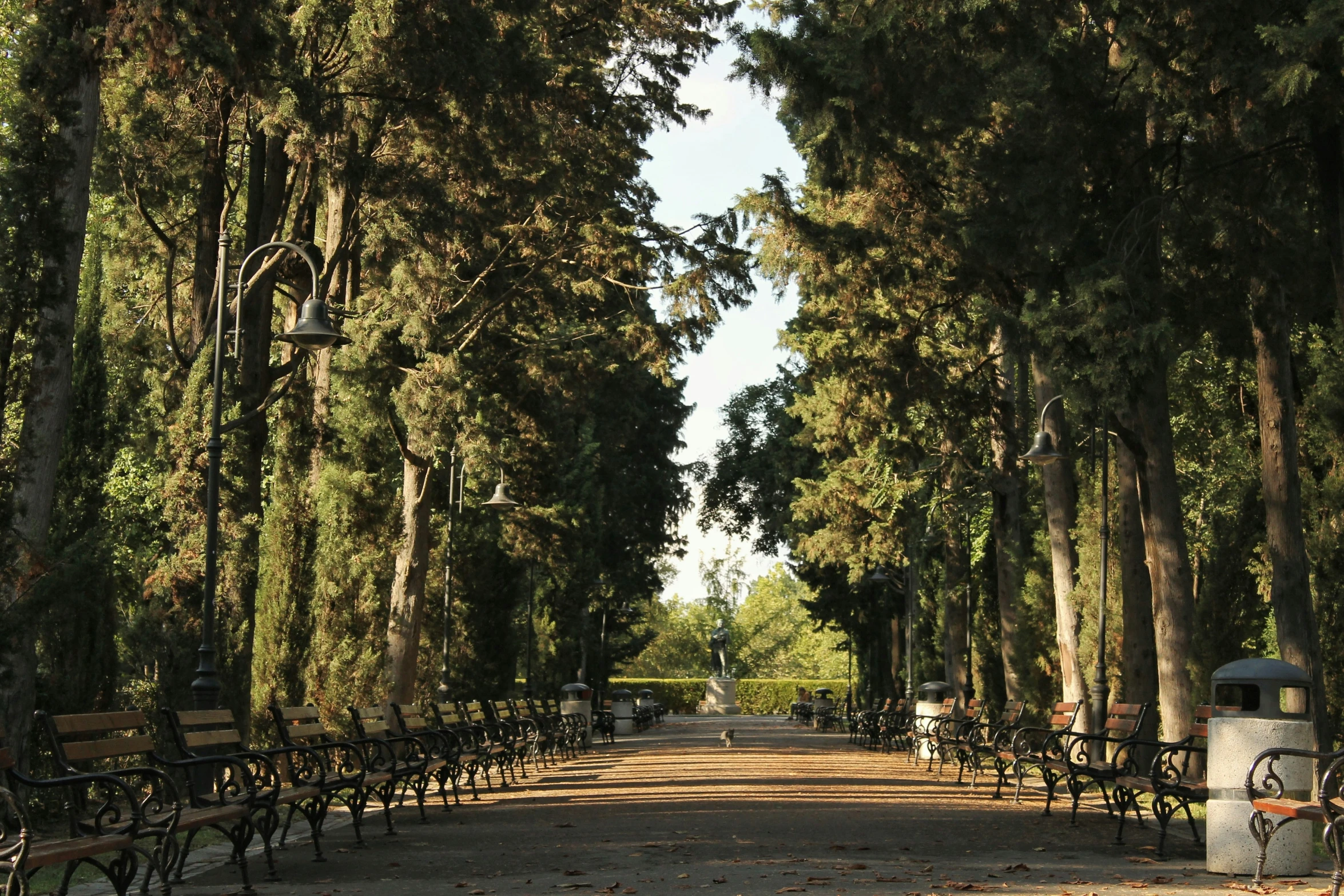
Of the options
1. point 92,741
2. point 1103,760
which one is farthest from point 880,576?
point 92,741

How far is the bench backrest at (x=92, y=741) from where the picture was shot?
8266mm

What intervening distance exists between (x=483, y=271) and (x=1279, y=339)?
1236cm

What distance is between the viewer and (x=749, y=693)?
278ft

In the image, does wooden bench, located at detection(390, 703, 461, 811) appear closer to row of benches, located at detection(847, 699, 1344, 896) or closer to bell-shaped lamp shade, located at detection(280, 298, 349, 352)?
bell-shaped lamp shade, located at detection(280, 298, 349, 352)

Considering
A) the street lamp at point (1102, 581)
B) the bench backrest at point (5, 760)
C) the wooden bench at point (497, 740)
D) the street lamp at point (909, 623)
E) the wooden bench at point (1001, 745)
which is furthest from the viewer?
the street lamp at point (909, 623)

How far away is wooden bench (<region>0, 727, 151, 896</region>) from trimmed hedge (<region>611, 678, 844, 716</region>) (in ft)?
241

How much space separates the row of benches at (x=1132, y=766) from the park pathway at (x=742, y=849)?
0.34 m

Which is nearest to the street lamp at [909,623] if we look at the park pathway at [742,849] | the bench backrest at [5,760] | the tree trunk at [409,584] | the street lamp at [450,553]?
the street lamp at [450,553]

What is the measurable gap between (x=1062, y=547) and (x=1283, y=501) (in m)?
7.95

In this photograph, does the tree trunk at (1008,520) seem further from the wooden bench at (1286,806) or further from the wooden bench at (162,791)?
the wooden bench at (162,791)

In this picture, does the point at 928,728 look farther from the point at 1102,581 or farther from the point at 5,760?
the point at 5,760

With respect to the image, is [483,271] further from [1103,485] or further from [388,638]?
[1103,485]

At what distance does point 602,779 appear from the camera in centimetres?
2173

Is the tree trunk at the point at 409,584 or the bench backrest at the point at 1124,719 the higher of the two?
the tree trunk at the point at 409,584
